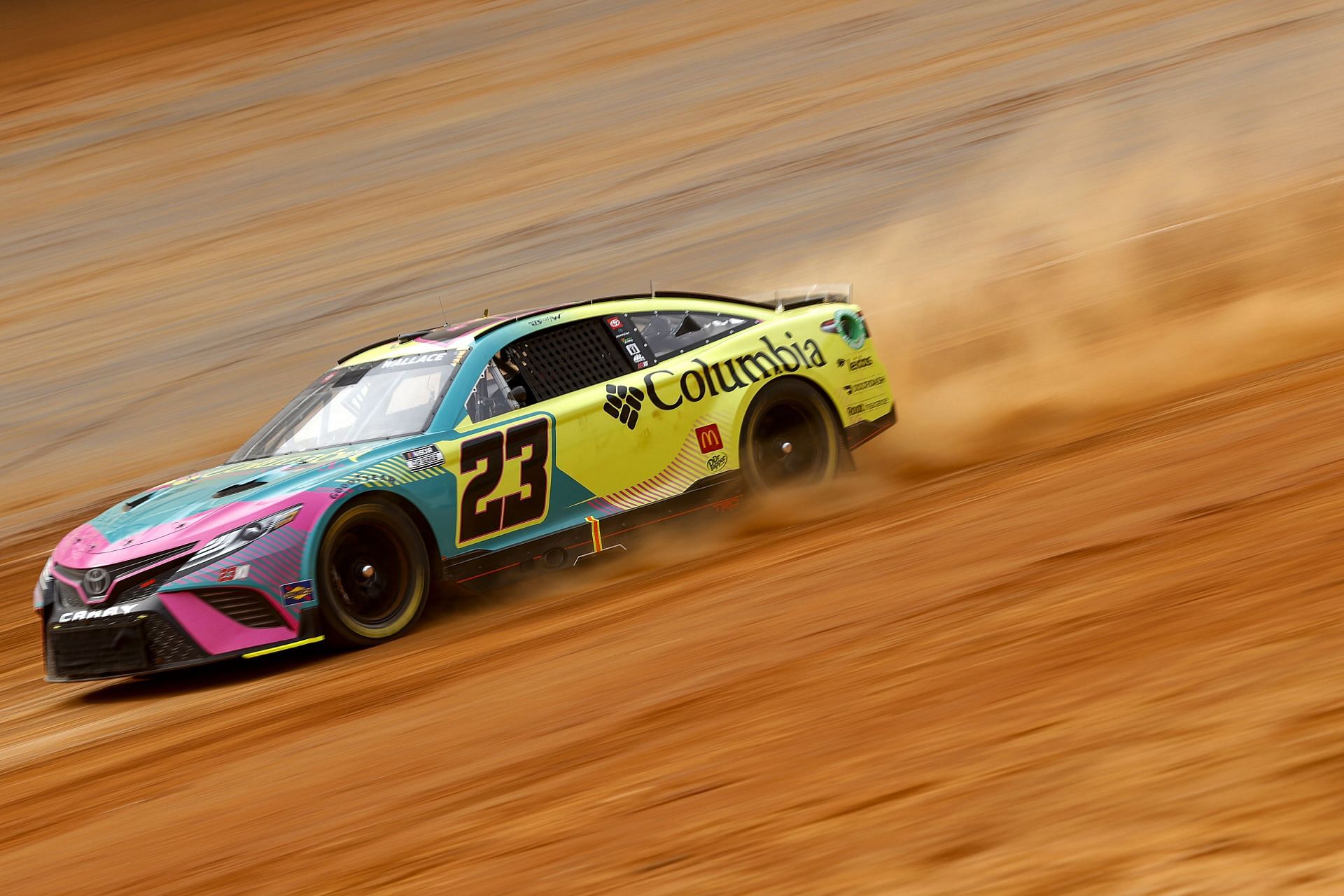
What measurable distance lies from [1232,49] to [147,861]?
2194 centimetres

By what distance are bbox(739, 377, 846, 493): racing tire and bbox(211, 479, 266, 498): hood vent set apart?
2.77 metres

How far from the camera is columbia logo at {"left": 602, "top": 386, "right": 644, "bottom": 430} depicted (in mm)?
8336

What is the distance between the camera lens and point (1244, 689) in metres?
4.20

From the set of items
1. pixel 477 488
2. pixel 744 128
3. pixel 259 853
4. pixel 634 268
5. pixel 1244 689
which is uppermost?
pixel 744 128

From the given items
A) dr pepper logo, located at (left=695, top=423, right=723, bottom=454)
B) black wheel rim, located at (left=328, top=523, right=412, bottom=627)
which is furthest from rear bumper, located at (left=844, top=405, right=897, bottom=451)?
black wheel rim, located at (left=328, top=523, right=412, bottom=627)

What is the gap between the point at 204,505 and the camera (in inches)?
287

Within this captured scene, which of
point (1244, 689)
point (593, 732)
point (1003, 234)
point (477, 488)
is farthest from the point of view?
point (1003, 234)

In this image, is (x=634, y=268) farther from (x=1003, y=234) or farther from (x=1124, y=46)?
(x=1124, y=46)

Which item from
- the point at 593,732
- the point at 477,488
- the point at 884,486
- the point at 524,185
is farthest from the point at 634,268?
the point at 593,732

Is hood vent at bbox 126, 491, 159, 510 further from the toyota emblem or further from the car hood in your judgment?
the toyota emblem

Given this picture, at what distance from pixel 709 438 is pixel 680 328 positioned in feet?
2.36

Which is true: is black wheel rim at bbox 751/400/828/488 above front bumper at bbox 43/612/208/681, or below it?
below

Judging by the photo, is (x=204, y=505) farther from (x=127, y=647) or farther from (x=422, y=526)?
(x=422, y=526)

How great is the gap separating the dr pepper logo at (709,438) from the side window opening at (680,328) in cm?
46
